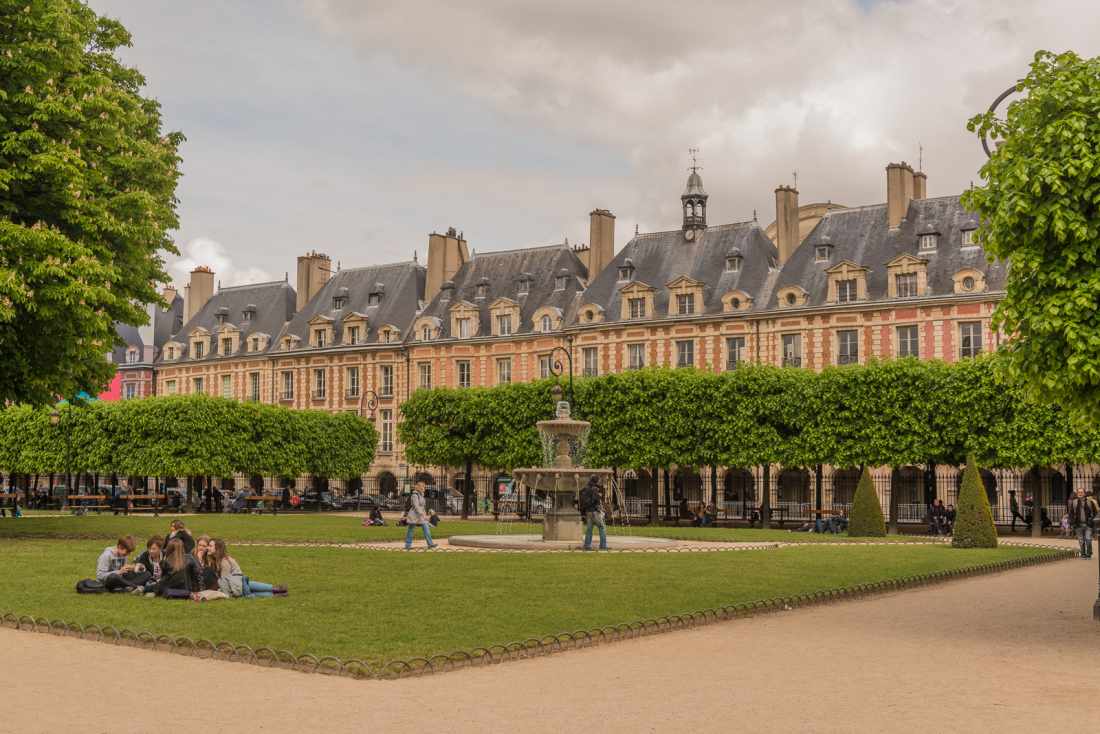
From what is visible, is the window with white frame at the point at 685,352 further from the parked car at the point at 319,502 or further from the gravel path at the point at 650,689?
the gravel path at the point at 650,689

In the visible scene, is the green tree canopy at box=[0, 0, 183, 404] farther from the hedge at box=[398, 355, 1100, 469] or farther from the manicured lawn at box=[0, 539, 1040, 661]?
the hedge at box=[398, 355, 1100, 469]

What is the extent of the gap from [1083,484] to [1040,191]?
33556 millimetres

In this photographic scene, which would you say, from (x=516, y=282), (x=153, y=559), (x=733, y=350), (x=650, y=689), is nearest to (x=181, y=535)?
(x=153, y=559)

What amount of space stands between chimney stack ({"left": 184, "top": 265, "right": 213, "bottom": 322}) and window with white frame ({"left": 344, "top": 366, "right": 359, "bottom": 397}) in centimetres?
1360

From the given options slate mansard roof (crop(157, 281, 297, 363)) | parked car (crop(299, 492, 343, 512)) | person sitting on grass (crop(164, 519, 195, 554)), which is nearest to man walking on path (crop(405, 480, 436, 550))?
person sitting on grass (crop(164, 519, 195, 554))

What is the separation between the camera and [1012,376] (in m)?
12.4

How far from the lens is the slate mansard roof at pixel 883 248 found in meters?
45.8

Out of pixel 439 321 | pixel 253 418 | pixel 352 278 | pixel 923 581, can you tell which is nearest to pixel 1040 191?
pixel 923 581

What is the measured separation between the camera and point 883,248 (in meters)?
47.9

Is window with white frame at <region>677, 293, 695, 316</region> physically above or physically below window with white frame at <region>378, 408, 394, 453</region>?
A: above

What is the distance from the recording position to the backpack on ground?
45.6 feet

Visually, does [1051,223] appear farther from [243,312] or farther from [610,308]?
[243,312]

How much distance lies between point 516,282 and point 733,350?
1324 cm

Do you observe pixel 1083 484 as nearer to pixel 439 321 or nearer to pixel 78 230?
pixel 439 321
